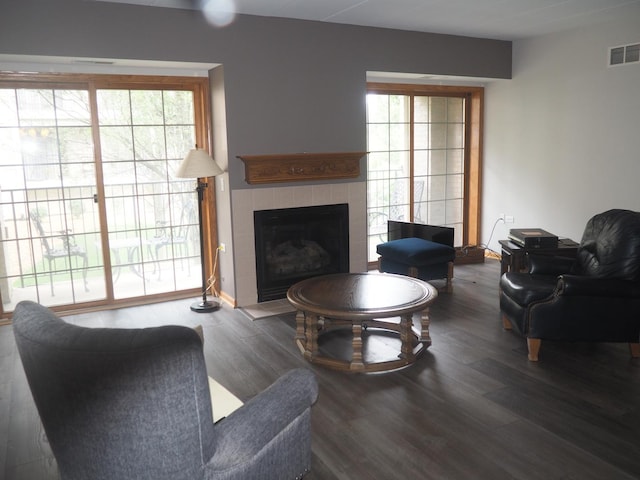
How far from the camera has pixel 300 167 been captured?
5.36 metres

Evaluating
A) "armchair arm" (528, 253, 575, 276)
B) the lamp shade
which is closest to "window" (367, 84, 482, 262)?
the lamp shade

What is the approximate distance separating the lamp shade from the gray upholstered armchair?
3.04 m

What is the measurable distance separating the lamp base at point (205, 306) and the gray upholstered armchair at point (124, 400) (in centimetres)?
337

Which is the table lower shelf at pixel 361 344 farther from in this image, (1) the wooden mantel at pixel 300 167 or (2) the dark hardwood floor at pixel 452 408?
(1) the wooden mantel at pixel 300 167

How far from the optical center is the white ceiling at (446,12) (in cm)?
461

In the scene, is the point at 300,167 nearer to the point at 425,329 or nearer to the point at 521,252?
the point at 425,329

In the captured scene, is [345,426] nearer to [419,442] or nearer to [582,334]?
[419,442]

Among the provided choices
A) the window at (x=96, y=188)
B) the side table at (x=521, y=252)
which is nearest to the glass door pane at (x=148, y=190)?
the window at (x=96, y=188)

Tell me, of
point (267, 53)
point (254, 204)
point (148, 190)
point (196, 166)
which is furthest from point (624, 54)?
point (148, 190)

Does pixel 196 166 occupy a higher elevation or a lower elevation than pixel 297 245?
higher

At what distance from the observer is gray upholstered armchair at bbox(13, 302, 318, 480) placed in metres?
1.47

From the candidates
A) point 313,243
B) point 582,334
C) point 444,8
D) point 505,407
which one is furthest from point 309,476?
point 444,8

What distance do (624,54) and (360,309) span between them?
3.94 meters

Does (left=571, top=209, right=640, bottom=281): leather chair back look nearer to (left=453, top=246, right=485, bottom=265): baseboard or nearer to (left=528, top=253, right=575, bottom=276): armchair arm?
(left=528, top=253, right=575, bottom=276): armchair arm
